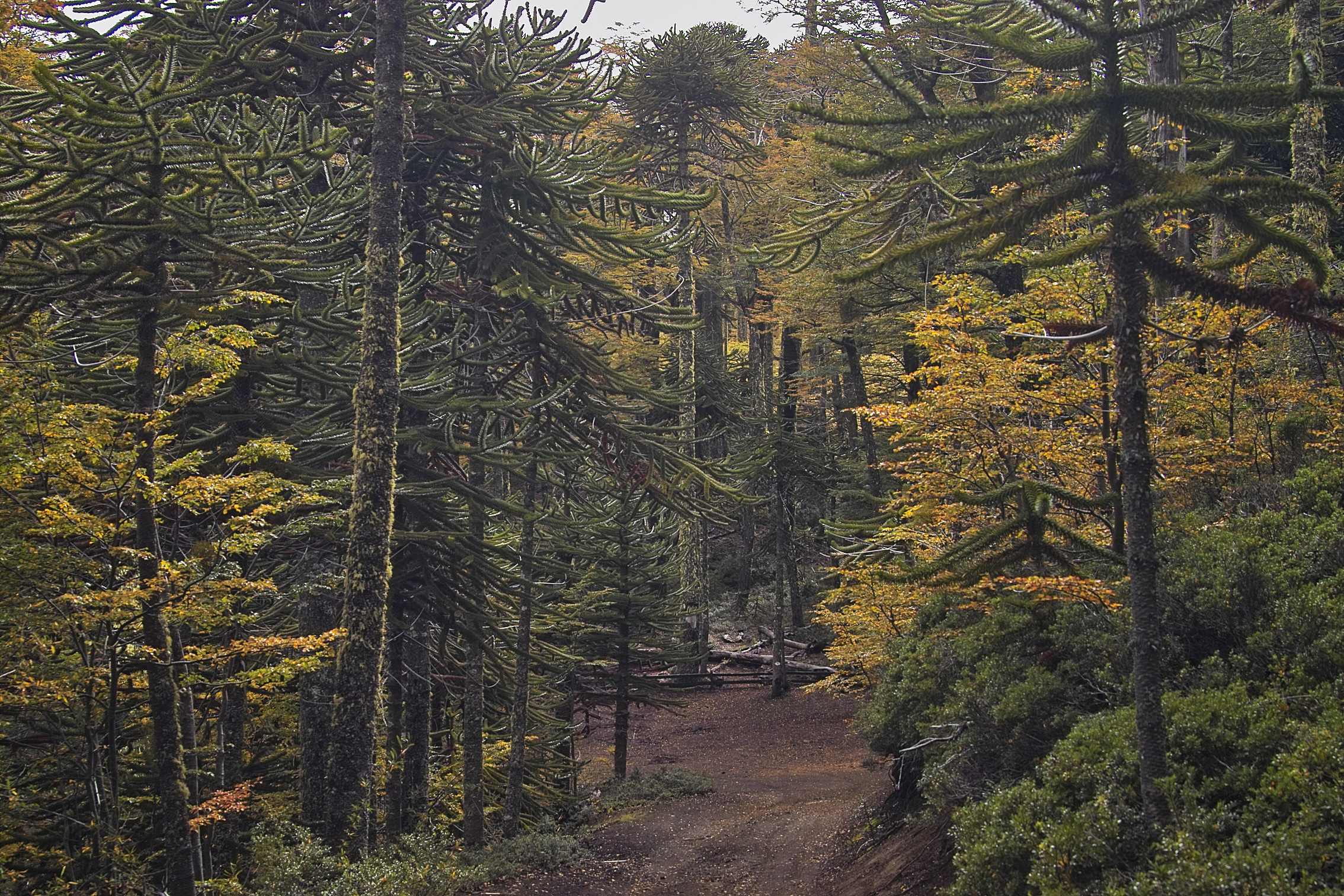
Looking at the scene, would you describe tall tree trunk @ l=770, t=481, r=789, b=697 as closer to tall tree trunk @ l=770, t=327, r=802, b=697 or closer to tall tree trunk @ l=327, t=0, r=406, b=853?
tall tree trunk @ l=770, t=327, r=802, b=697

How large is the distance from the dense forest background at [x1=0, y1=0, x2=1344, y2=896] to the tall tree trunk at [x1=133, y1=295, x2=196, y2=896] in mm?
54

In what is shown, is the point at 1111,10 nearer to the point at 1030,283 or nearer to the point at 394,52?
the point at 1030,283

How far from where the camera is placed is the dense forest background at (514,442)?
6.61 meters

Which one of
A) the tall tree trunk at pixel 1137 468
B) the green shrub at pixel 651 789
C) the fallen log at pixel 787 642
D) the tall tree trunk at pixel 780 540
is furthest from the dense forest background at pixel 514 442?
the fallen log at pixel 787 642

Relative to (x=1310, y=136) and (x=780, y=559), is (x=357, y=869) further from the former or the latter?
(x=780, y=559)

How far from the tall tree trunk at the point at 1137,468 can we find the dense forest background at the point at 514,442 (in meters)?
0.03

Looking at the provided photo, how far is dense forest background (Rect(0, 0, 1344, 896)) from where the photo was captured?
661cm

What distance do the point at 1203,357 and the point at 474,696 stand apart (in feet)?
39.7

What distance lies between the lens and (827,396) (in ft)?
127

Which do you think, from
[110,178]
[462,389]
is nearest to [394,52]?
[110,178]

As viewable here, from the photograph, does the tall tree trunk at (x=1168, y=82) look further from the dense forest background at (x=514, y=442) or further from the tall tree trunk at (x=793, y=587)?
the tall tree trunk at (x=793, y=587)

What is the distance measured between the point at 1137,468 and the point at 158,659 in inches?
338

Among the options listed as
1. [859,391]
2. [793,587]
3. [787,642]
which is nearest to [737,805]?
[787,642]

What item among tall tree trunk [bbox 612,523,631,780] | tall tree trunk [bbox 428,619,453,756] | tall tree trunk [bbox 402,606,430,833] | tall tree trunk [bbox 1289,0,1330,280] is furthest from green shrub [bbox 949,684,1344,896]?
tall tree trunk [bbox 612,523,631,780]
